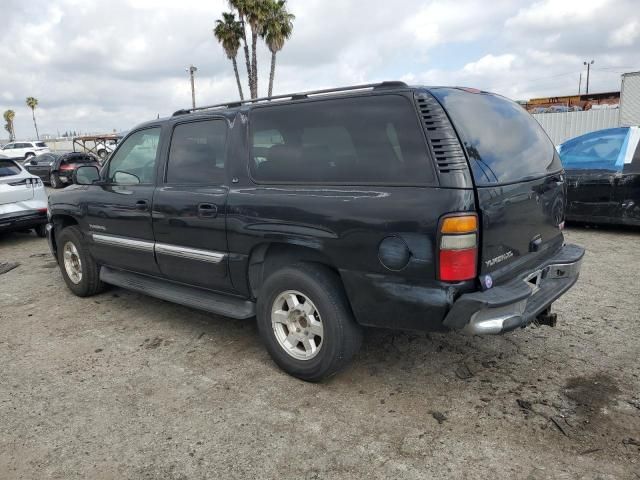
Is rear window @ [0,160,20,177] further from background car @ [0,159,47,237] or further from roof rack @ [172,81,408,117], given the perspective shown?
roof rack @ [172,81,408,117]

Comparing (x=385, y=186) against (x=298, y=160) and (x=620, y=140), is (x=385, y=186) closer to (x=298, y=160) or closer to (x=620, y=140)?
(x=298, y=160)

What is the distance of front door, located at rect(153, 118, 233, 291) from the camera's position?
11.9ft

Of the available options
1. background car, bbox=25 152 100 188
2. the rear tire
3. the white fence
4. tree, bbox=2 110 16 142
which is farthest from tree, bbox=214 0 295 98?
tree, bbox=2 110 16 142

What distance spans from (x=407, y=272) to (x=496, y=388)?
111cm

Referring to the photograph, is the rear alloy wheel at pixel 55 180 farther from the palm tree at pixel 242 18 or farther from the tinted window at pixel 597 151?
the tinted window at pixel 597 151

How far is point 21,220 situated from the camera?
26.6ft

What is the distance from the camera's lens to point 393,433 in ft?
8.97

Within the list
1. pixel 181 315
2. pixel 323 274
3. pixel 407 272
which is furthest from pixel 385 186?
pixel 181 315

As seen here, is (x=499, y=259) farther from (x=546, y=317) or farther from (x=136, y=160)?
(x=136, y=160)

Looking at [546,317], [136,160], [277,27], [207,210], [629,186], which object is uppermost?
[277,27]

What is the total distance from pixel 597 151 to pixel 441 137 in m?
6.10

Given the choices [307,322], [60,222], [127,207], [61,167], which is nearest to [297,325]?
[307,322]

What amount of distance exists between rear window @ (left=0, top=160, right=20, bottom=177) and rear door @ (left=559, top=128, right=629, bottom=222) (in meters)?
9.01

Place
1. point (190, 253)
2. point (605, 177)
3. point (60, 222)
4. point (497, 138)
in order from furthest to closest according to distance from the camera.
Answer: point (605, 177)
point (60, 222)
point (190, 253)
point (497, 138)
